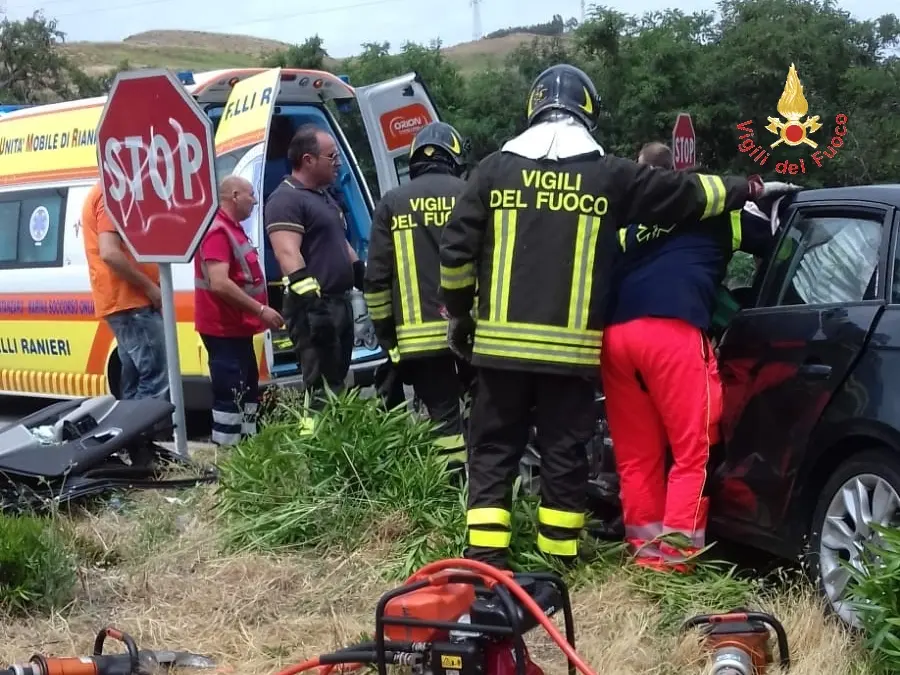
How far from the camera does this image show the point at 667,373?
4352 mm

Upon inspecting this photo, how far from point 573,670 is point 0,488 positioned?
3.12 m

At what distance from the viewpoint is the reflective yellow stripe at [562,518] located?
436 centimetres

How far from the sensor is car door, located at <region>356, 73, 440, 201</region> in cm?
858

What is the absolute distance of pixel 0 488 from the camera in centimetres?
541

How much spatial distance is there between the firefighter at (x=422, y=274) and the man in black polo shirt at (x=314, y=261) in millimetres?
969

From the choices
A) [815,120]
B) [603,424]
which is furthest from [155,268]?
[815,120]

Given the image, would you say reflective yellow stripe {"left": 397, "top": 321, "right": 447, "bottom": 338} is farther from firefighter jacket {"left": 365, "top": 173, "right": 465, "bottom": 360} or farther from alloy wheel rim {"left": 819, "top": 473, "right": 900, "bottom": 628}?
alloy wheel rim {"left": 819, "top": 473, "right": 900, "bottom": 628}

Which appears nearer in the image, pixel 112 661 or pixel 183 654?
pixel 112 661

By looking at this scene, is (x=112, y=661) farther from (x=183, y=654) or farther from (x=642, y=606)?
(x=642, y=606)

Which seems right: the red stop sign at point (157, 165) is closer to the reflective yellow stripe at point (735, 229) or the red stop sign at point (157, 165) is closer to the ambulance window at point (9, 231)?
the reflective yellow stripe at point (735, 229)

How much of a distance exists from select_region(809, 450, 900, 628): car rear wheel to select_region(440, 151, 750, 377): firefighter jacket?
36.3 inches

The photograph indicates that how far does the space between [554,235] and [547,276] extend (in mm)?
143

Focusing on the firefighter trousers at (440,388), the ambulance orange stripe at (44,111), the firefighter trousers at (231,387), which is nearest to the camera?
the firefighter trousers at (440,388)

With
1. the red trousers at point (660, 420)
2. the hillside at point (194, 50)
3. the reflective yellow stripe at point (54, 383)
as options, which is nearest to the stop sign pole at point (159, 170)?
the red trousers at point (660, 420)
